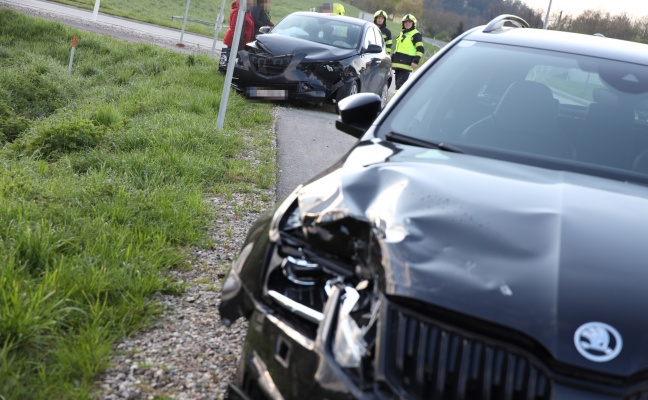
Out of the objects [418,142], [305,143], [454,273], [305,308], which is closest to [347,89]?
[305,143]

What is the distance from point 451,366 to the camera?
199cm

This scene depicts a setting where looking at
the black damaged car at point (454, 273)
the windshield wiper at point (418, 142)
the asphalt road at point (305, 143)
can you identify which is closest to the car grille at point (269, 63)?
the asphalt road at point (305, 143)

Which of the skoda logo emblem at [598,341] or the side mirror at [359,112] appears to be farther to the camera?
the side mirror at [359,112]

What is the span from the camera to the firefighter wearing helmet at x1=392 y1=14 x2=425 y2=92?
15.7 metres

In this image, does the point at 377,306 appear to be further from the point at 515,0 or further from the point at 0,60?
the point at 515,0

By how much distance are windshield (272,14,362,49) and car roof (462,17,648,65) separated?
9200 mm

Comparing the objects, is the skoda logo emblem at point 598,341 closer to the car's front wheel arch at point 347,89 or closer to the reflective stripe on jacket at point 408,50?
the car's front wheel arch at point 347,89

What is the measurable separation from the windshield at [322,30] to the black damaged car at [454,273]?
10.3 meters

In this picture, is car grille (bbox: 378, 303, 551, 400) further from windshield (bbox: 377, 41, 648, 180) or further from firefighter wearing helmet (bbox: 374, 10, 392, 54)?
firefighter wearing helmet (bbox: 374, 10, 392, 54)

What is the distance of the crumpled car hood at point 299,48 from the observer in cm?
1256

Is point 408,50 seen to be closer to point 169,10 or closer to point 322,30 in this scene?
point 322,30

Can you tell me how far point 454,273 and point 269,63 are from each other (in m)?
10.7

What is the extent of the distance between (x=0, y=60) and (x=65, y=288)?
1146 centimetres

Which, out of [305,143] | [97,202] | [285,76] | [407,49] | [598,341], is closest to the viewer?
[598,341]
